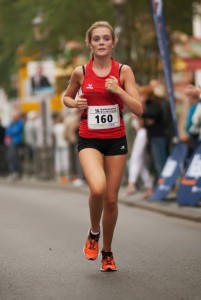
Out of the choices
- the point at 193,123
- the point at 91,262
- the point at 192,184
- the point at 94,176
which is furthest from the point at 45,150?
the point at 94,176

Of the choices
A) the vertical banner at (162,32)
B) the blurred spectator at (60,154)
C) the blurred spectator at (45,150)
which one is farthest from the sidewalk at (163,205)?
the blurred spectator at (45,150)

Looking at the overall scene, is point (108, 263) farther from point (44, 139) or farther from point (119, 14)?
point (44, 139)

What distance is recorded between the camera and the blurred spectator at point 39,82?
27062 mm

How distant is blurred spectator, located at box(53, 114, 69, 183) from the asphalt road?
9.59 metres

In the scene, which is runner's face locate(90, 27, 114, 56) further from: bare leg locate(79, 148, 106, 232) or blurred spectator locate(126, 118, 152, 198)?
blurred spectator locate(126, 118, 152, 198)

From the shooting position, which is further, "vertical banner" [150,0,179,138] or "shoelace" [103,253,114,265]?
"vertical banner" [150,0,179,138]

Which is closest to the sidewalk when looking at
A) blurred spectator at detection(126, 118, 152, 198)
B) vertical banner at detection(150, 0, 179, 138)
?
blurred spectator at detection(126, 118, 152, 198)

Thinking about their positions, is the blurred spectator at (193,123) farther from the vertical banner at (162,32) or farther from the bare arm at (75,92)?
the bare arm at (75,92)

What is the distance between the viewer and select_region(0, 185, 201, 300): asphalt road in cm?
767

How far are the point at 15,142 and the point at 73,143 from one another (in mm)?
3868

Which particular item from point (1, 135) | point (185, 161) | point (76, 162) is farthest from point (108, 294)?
point (76, 162)

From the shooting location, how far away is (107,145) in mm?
8742

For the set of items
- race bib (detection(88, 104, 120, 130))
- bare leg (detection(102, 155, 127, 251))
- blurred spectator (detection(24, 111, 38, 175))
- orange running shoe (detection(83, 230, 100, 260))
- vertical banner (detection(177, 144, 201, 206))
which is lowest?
blurred spectator (detection(24, 111, 38, 175))

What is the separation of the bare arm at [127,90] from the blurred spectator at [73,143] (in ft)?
46.6
